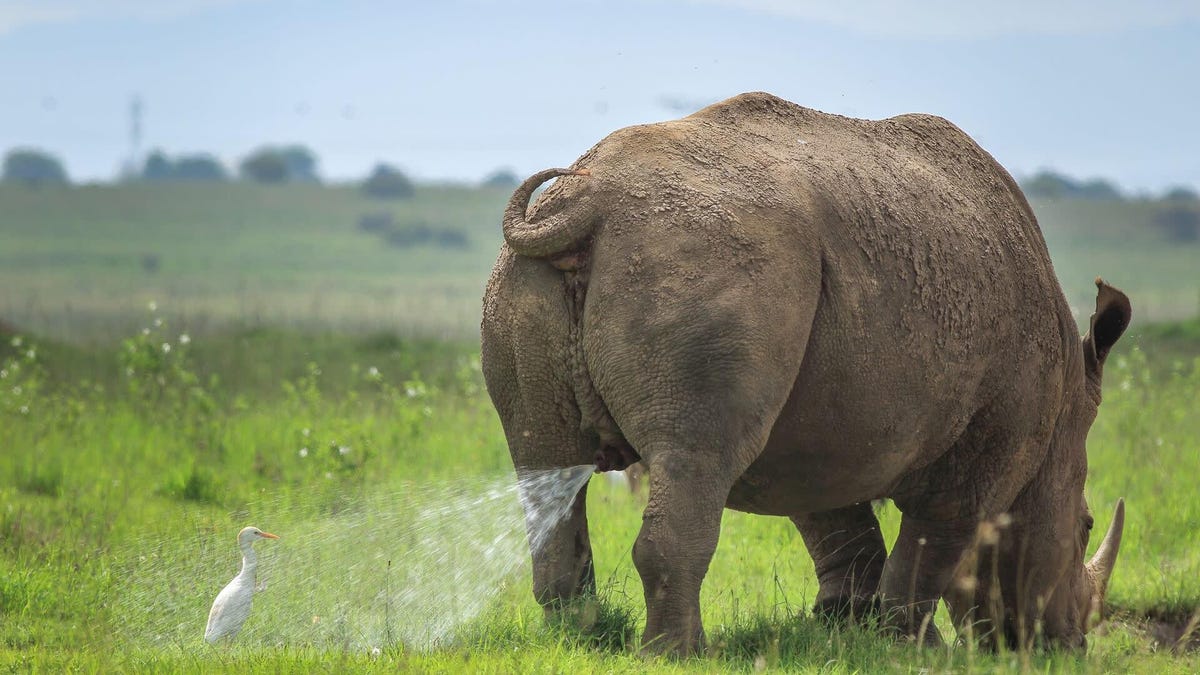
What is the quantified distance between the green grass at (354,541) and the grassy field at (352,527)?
0.02 m

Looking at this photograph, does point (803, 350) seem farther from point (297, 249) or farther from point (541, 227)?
point (297, 249)

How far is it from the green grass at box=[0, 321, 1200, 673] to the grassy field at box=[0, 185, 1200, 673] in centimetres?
2

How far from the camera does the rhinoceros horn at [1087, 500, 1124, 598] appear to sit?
7359mm

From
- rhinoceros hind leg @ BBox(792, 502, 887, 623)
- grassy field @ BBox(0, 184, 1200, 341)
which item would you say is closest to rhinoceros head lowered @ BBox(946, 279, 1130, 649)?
rhinoceros hind leg @ BBox(792, 502, 887, 623)

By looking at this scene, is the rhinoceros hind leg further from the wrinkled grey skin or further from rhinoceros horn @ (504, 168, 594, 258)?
rhinoceros horn @ (504, 168, 594, 258)


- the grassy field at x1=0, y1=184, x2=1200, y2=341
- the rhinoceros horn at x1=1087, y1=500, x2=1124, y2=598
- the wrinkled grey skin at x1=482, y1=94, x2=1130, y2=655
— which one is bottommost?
the grassy field at x1=0, y1=184, x2=1200, y2=341

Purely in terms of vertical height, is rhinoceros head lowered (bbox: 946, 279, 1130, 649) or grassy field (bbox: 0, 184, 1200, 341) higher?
rhinoceros head lowered (bbox: 946, 279, 1130, 649)

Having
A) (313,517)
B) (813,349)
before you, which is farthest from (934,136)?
(313,517)

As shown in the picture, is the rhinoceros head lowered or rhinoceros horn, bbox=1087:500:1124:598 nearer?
the rhinoceros head lowered

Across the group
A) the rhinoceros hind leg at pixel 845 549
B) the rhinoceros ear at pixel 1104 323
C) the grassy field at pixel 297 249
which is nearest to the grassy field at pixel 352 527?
the rhinoceros hind leg at pixel 845 549

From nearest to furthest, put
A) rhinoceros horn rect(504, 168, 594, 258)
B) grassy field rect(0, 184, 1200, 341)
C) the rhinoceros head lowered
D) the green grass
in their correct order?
rhinoceros horn rect(504, 168, 594, 258)
the green grass
the rhinoceros head lowered
grassy field rect(0, 184, 1200, 341)

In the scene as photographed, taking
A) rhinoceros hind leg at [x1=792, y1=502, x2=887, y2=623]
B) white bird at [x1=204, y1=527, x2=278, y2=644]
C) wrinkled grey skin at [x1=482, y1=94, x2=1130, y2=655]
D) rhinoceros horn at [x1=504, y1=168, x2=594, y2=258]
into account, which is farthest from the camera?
rhinoceros hind leg at [x1=792, y1=502, x2=887, y2=623]

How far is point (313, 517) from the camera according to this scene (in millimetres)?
8258

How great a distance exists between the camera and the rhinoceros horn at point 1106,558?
7.36 m
